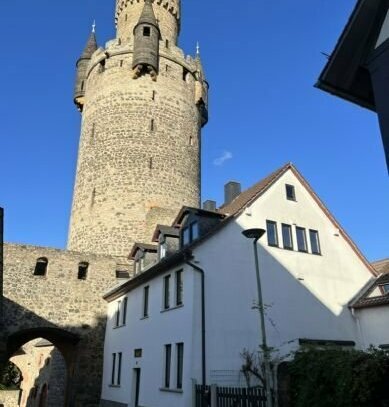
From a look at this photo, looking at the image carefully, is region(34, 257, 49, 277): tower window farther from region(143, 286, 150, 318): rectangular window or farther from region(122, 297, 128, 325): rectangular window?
region(143, 286, 150, 318): rectangular window

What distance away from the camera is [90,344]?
20922 millimetres

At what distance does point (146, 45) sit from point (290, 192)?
15939 millimetres

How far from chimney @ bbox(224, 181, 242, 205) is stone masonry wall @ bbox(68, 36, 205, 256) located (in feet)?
18.5

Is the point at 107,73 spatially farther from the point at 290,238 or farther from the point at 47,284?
the point at 290,238

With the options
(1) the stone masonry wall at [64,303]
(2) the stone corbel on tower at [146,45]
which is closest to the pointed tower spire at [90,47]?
(2) the stone corbel on tower at [146,45]

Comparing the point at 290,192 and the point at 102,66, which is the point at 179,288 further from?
the point at 102,66

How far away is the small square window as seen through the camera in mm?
17528

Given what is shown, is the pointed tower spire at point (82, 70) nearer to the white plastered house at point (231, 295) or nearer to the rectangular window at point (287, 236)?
the white plastered house at point (231, 295)

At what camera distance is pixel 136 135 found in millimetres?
27375

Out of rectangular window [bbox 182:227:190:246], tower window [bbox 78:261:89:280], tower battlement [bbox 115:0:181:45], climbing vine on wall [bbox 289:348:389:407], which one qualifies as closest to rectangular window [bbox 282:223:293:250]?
rectangular window [bbox 182:227:190:246]

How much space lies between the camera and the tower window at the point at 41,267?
21.1 m

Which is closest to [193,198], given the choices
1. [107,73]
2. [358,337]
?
[107,73]

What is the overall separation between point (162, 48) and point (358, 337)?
2188 centimetres

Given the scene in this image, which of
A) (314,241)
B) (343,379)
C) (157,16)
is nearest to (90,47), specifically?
(157,16)
